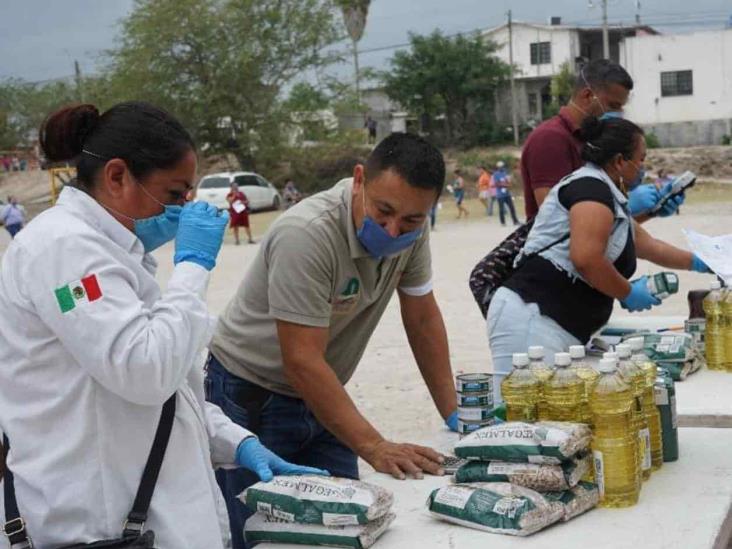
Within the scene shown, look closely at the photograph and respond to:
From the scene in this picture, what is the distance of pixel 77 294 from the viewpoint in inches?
75.4

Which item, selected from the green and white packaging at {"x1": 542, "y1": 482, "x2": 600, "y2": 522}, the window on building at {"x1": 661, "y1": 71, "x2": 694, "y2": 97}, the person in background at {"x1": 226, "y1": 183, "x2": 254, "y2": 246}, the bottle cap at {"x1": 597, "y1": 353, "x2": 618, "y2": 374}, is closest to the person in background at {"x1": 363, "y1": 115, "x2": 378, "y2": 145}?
the window on building at {"x1": 661, "y1": 71, "x2": 694, "y2": 97}

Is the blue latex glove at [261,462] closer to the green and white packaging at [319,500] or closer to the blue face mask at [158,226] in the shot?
the green and white packaging at [319,500]

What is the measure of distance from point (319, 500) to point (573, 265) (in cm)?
169

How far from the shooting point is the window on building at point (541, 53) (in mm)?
56553

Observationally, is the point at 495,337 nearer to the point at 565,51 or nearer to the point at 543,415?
Result: the point at 543,415

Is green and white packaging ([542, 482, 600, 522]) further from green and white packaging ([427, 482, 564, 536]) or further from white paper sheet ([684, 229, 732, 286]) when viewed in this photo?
white paper sheet ([684, 229, 732, 286])

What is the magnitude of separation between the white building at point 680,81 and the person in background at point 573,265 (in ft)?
150

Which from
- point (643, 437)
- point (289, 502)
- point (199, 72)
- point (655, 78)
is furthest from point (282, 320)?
point (655, 78)

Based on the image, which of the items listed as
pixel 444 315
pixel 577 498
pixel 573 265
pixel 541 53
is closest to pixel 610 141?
pixel 573 265

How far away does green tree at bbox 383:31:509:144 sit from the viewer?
49.3 metres

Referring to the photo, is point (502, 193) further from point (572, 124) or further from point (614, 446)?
point (614, 446)

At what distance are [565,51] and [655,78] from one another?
8.07 metres

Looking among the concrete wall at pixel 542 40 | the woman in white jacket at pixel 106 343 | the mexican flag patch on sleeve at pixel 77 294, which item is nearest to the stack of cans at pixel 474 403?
the woman in white jacket at pixel 106 343

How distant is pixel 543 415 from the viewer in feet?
8.93
